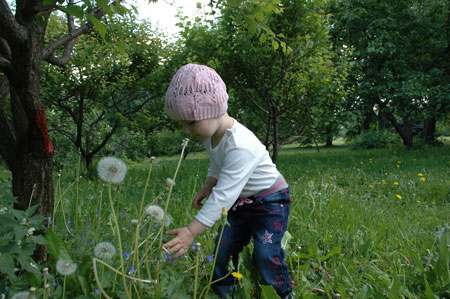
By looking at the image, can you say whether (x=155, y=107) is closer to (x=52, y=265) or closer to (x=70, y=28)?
(x=70, y=28)

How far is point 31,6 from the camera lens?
174 cm

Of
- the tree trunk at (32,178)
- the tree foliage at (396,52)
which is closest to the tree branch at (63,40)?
the tree trunk at (32,178)

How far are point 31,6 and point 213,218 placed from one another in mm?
1434

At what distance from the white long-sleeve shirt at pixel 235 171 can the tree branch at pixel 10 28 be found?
108cm

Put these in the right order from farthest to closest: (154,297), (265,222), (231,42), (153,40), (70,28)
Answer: (153,40), (231,42), (70,28), (265,222), (154,297)

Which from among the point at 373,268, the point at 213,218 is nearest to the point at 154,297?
the point at 213,218

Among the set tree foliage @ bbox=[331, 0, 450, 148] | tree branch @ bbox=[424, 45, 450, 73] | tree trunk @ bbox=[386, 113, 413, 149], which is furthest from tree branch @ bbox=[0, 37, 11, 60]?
tree branch @ bbox=[424, 45, 450, 73]

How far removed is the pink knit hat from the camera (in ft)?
4.88

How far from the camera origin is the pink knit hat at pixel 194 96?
1.49 m

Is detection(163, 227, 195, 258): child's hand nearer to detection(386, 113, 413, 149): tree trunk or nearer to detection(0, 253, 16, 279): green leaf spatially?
detection(0, 253, 16, 279): green leaf

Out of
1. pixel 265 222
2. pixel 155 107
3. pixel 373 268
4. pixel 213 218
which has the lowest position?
pixel 373 268

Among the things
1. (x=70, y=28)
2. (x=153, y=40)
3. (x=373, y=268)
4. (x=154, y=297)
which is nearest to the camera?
(x=154, y=297)

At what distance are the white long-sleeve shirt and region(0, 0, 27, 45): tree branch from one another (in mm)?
1079

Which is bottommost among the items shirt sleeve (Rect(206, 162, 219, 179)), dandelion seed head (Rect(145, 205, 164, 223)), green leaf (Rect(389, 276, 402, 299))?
green leaf (Rect(389, 276, 402, 299))
